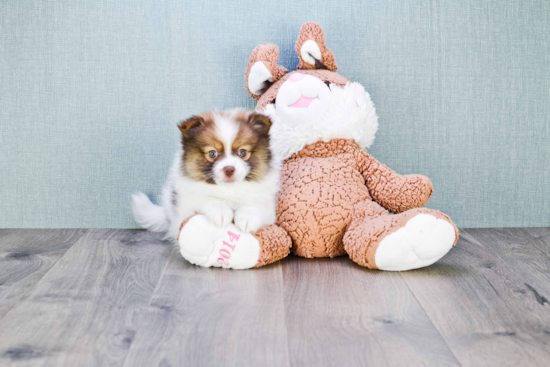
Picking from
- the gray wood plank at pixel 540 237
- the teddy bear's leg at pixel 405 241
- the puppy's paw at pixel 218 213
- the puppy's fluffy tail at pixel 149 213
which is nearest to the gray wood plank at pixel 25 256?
the puppy's fluffy tail at pixel 149 213

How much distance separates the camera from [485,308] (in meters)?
1.14

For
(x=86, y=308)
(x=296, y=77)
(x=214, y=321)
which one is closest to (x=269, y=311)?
(x=214, y=321)

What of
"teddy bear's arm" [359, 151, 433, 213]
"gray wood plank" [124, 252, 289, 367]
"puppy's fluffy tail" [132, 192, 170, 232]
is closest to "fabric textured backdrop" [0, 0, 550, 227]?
"puppy's fluffy tail" [132, 192, 170, 232]

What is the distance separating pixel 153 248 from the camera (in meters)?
1.67

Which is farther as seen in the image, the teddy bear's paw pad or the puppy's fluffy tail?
the puppy's fluffy tail

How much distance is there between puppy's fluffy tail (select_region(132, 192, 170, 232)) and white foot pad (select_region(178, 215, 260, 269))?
0.44 m

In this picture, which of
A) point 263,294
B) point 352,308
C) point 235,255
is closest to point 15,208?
point 235,255

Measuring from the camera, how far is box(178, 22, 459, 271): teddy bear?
4.48 ft

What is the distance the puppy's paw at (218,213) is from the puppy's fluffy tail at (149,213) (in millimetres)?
443

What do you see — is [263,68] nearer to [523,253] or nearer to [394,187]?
[394,187]

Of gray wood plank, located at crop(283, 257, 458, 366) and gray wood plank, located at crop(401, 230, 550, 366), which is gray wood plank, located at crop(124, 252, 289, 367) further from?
gray wood plank, located at crop(401, 230, 550, 366)

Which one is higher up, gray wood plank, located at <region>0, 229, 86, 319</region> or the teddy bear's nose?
the teddy bear's nose

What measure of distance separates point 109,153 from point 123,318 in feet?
3.16

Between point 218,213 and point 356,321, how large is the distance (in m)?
0.53
